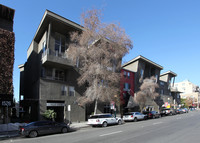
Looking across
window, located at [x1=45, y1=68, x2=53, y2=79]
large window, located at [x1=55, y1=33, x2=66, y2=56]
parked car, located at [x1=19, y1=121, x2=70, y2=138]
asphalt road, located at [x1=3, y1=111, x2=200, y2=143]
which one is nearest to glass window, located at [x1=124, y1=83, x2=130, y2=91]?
Answer: large window, located at [x1=55, y1=33, x2=66, y2=56]

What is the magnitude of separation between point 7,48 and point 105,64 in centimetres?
1123

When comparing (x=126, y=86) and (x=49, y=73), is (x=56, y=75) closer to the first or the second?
(x=49, y=73)

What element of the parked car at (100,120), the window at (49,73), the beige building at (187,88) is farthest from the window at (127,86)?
the beige building at (187,88)

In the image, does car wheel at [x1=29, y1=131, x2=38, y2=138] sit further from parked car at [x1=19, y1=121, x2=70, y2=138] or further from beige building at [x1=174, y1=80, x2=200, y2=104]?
beige building at [x1=174, y1=80, x2=200, y2=104]

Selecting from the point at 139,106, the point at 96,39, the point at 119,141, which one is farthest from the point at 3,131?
the point at 139,106

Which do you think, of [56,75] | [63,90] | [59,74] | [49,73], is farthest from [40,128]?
[59,74]

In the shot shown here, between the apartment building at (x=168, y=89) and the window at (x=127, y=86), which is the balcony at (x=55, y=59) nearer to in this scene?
the window at (x=127, y=86)

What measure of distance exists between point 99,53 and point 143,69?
84.0 ft

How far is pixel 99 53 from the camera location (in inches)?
803

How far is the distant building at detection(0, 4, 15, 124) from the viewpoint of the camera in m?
18.1

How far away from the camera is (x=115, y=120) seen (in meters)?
20.7

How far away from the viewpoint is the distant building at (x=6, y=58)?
59.3 ft

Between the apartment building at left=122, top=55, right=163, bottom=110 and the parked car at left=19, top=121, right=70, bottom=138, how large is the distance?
26.7m

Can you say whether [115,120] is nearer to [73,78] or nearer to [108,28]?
[73,78]
